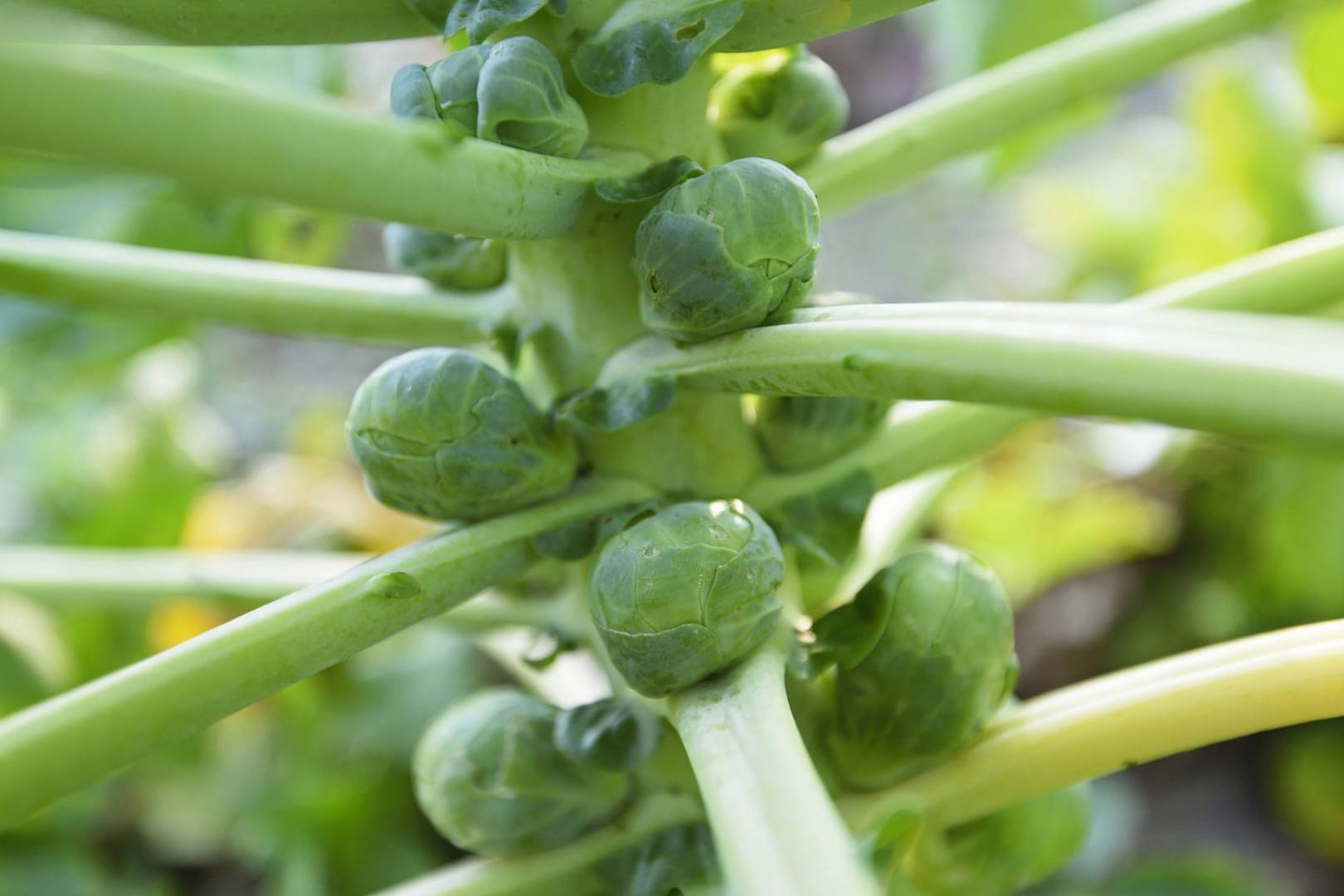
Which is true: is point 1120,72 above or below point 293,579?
above

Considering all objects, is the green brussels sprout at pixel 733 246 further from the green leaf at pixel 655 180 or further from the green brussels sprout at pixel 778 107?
the green brussels sprout at pixel 778 107

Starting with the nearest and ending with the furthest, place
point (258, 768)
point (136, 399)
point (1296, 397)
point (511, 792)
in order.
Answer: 1. point (1296, 397)
2. point (511, 792)
3. point (258, 768)
4. point (136, 399)

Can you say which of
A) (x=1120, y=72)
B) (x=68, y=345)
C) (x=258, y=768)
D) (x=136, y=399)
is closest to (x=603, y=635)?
(x=1120, y=72)

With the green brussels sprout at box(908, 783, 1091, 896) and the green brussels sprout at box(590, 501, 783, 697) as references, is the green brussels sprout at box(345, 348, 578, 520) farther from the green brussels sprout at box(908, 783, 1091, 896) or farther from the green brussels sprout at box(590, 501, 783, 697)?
the green brussels sprout at box(908, 783, 1091, 896)

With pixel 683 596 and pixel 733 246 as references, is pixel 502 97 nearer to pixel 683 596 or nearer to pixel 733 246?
pixel 733 246

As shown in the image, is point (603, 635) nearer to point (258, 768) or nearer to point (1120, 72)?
point (1120, 72)

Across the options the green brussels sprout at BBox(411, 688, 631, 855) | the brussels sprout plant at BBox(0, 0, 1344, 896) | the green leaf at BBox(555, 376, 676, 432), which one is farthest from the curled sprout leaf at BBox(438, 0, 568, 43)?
the green brussels sprout at BBox(411, 688, 631, 855)

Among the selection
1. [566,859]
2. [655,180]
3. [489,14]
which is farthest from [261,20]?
[566,859]
